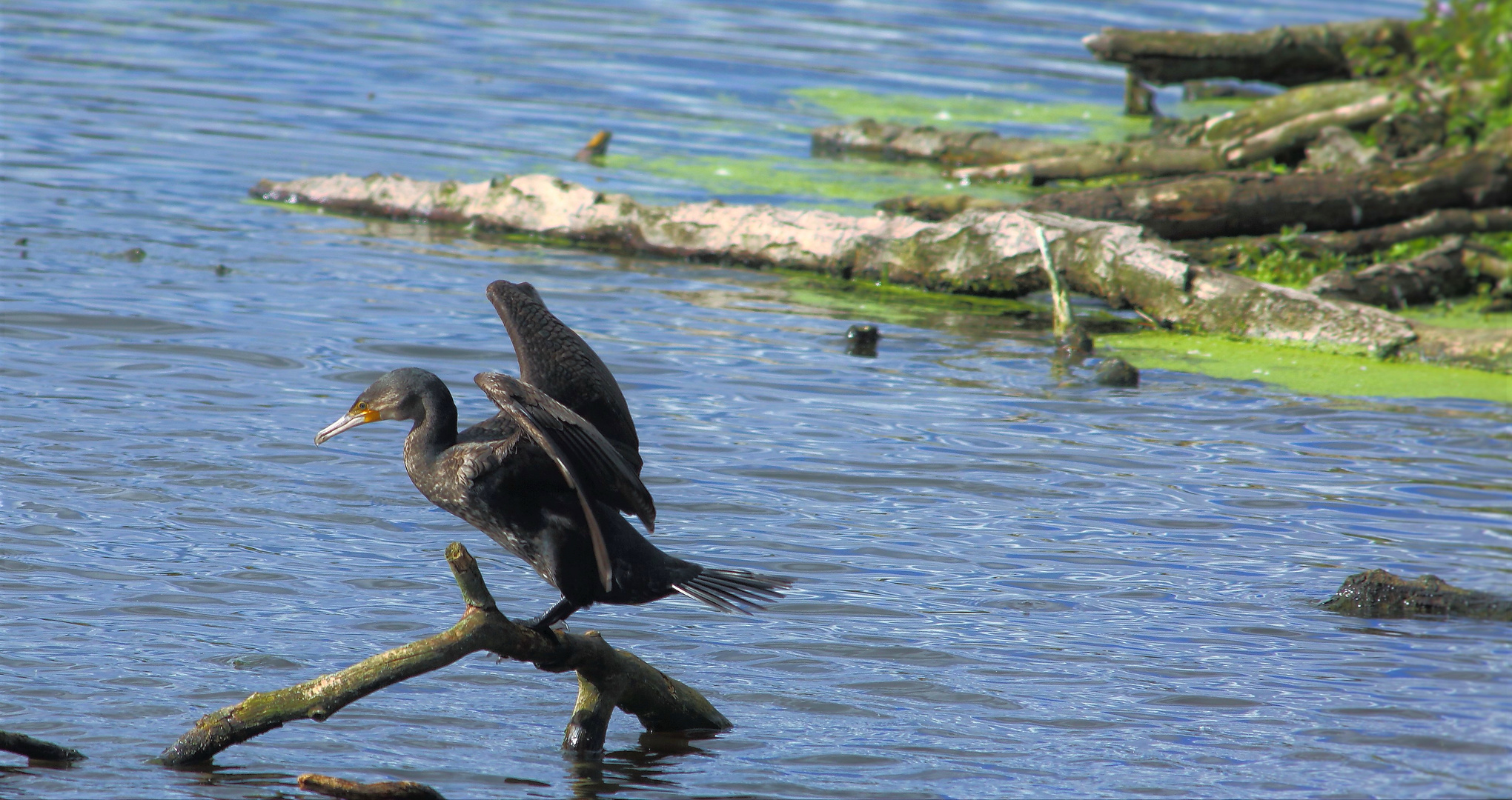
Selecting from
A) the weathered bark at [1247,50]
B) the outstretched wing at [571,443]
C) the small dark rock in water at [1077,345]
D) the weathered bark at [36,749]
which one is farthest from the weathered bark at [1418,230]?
the weathered bark at [36,749]

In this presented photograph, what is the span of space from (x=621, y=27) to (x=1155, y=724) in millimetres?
18513

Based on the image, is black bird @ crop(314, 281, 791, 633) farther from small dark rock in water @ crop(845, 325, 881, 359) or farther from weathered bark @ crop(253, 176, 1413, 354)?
weathered bark @ crop(253, 176, 1413, 354)

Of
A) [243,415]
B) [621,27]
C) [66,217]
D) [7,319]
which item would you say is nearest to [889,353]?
[243,415]

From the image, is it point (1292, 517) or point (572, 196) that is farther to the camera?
point (572, 196)

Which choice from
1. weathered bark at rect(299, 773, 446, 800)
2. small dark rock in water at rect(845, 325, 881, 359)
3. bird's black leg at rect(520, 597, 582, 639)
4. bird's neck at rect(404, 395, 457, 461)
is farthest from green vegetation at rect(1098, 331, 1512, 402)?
weathered bark at rect(299, 773, 446, 800)

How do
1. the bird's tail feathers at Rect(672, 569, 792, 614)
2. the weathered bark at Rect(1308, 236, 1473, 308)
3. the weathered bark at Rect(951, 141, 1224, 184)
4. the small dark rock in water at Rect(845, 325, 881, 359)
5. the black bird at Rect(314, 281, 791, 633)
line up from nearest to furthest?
the black bird at Rect(314, 281, 791, 633)
the bird's tail feathers at Rect(672, 569, 792, 614)
the small dark rock in water at Rect(845, 325, 881, 359)
the weathered bark at Rect(1308, 236, 1473, 308)
the weathered bark at Rect(951, 141, 1224, 184)

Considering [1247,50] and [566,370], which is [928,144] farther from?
[566,370]

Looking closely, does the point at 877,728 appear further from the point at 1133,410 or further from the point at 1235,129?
the point at 1235,129

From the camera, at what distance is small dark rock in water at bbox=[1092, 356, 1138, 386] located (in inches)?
328

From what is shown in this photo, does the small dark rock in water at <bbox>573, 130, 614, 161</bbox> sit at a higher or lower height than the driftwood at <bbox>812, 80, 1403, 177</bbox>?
lower

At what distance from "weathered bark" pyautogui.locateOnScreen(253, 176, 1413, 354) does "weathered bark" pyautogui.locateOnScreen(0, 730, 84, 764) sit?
668 cm

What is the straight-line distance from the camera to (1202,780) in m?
4.17

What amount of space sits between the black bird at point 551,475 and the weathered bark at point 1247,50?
928 centimetres

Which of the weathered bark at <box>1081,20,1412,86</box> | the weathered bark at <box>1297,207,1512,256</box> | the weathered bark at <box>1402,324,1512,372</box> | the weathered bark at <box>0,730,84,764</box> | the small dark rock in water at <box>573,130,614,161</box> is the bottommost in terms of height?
the weathered bark at <box>0,730,84,764</box>
